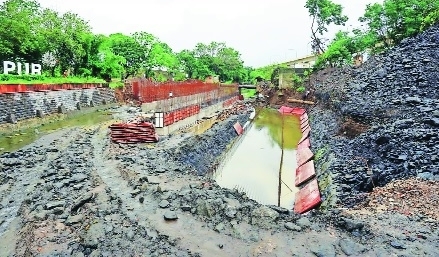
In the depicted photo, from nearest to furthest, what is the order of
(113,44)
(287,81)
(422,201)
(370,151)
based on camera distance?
(422,201)
(370,151)
(113,44)
(287,81)

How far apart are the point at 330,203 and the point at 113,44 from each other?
138 feet

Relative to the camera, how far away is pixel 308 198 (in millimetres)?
13078

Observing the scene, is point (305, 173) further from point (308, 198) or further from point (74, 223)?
point (74, 223)

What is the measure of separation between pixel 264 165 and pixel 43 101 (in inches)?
604

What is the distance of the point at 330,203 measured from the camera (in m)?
11.5

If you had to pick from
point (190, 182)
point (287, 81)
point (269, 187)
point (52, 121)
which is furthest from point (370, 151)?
point (287, 81)

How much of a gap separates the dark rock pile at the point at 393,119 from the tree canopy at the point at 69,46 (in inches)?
999

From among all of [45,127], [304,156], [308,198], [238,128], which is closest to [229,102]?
[238,128]

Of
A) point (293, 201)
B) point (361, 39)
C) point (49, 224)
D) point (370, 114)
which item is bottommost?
point (293, 201)

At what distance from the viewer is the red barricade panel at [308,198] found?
12.3 m

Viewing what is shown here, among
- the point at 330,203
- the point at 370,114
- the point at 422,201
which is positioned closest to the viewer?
the point at 422,201

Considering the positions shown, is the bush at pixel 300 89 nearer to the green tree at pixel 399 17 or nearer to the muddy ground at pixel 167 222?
the green tree at pixel 399 17

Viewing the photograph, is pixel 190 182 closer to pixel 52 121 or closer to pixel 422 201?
pixel 422 201

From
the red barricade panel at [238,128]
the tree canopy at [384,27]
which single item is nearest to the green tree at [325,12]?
the tree canopy at [384,27]
